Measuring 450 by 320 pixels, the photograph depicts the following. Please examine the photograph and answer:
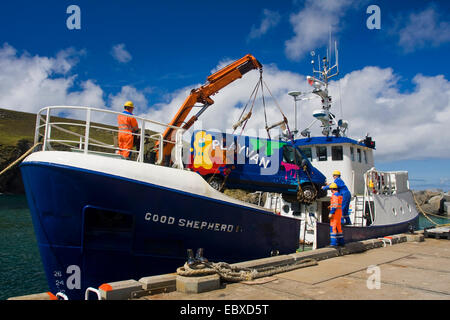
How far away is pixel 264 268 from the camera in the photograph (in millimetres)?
5797

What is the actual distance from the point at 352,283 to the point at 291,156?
4452 mm

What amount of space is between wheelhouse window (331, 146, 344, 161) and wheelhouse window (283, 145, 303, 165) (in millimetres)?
3577

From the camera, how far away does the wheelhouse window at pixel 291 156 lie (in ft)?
29.6

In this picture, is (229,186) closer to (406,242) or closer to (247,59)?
(247,59)

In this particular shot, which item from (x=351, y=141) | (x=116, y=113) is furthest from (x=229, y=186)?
(x=351, y=141)

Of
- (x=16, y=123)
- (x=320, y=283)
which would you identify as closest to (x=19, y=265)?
(x=320, y=283)

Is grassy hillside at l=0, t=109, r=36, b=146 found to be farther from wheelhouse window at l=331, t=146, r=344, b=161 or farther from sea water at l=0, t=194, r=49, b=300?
wheelhouse window at l=331, t=146, r=344, b=161

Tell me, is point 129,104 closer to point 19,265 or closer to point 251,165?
point 251,165

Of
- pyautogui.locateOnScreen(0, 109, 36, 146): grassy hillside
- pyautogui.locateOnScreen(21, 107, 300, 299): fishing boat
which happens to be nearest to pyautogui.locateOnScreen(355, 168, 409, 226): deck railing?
pyautogui.locateOnScreen(21, 107, 300, 299): fishing boat

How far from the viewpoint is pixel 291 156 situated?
9086 mm

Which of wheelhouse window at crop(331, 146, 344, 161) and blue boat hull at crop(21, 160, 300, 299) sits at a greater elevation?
wheelhouse window at crop(331, 146, 344, 161)

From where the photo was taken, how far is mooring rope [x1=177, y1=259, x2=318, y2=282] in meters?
4.66

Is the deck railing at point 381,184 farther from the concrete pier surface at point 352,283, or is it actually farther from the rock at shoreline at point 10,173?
the rock at shoreline at point 10,173
